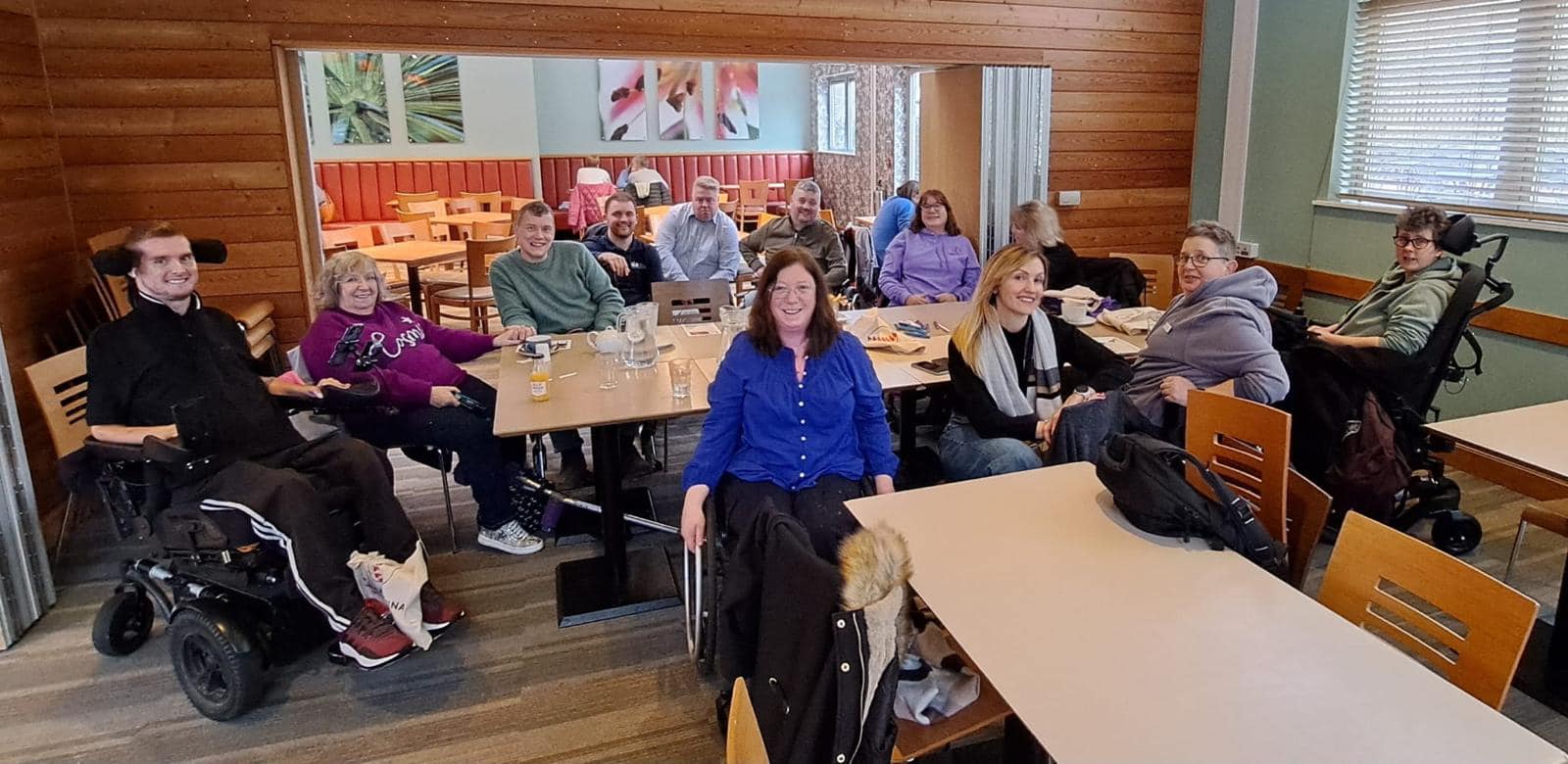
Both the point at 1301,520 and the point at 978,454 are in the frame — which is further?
the point at 978,454

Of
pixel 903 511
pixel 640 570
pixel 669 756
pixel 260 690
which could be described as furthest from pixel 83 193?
pixel 903 511

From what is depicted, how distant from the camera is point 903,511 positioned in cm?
211

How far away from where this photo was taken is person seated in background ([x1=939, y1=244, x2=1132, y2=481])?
2912mm

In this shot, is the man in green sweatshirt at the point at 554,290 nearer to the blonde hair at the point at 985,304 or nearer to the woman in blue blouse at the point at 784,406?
the woman in blue blouse at the point at 784,406

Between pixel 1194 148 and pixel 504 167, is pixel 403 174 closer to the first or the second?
pixel 504 167

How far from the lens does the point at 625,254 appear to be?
479 centimetres

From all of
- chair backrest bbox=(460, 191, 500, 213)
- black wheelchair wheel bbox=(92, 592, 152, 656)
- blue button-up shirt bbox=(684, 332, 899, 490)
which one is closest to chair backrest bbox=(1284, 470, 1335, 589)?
blue button-up shirt bbox=(684, 332, 899, 490)

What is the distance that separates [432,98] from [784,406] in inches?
330

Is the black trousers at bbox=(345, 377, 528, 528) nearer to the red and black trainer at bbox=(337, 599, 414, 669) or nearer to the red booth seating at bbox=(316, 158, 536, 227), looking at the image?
the red and black trainer at bbox=(337, 599, 414, 669)

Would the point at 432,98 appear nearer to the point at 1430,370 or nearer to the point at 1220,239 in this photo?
the point at 1220,239

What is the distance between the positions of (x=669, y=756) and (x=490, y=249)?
4298 mm

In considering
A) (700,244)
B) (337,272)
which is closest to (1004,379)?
(337,272)

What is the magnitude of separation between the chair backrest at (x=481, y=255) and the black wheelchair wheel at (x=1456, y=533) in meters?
4.93

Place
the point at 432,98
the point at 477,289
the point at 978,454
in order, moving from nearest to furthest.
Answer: the point at 978,454
the point at 477,289
the point at 432,98
